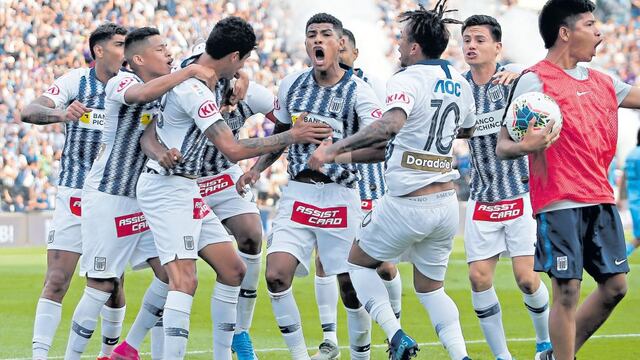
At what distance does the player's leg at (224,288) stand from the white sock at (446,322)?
50.8 inches

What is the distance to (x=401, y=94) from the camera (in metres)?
7.15

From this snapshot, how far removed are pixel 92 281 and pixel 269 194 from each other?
18048 millimetres

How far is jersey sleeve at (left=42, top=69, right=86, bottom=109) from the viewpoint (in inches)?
346

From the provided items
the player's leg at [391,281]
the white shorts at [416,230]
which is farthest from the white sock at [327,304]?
the white shorts at [416,230]

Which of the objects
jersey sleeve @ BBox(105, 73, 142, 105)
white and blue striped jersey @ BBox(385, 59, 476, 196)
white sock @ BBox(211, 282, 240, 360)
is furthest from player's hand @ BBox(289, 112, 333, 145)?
white sock @ BBox(211, 282, 240, 360)

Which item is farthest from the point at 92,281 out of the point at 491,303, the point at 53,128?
the point at 53,128

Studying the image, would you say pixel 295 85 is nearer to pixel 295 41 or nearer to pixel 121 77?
pixel 121 77

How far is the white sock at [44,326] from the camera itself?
26.5ft

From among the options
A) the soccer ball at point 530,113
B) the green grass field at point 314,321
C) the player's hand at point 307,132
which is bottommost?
the green grass field at point 314,321

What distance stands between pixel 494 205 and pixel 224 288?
2.12 m

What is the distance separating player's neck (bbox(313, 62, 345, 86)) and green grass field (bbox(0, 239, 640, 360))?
2.29 m

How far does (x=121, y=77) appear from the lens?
25.9 ft

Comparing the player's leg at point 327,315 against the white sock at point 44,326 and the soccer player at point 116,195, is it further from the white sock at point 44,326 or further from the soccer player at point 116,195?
the white sock at point 44,326

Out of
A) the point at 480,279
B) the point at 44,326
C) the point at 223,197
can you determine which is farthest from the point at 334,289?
the point at 44,326
